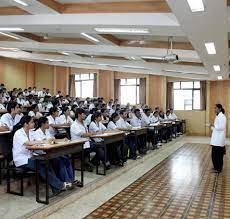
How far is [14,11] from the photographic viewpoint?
6164 mm

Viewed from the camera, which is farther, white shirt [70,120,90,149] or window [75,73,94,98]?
window [75,73,94,98]

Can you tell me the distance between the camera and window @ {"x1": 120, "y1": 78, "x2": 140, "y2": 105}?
53.5ft

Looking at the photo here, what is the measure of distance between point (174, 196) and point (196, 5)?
2959mm

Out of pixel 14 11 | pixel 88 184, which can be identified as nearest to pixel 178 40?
pixel 14 11

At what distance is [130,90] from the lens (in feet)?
54.0

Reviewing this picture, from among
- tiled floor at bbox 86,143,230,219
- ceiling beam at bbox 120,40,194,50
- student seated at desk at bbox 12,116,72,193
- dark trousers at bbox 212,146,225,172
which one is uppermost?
ceiling beam at bbox 120,40,194,50

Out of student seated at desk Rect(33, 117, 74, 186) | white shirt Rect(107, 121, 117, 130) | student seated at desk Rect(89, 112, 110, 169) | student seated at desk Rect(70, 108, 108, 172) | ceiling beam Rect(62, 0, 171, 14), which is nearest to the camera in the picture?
student seated at desk Rect(33, 117, 74, 186)

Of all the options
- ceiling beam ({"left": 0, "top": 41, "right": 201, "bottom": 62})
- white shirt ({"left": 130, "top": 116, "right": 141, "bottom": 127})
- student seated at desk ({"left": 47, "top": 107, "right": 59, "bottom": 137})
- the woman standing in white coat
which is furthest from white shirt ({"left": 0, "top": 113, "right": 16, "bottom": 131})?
white shirt ({"left": 130, "top": 116, "right": 141, "bottom": 127})

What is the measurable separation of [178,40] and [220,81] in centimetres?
792

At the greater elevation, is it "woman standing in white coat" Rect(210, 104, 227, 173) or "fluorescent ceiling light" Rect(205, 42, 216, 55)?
"fluorescent ceiling light" Rect(205, 42, 216, 55)

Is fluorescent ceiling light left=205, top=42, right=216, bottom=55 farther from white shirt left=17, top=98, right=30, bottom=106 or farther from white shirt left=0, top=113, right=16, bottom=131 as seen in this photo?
white shirt left=17, top=98, right=30, bottom=106

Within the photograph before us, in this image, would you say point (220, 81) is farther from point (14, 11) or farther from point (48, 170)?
point (48, 170)

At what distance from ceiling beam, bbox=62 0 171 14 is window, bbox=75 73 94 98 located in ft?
37.3

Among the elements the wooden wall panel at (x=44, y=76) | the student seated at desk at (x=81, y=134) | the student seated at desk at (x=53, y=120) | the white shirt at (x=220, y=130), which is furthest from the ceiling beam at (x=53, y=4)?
the wooden wall panel at (x=44, y=76)
